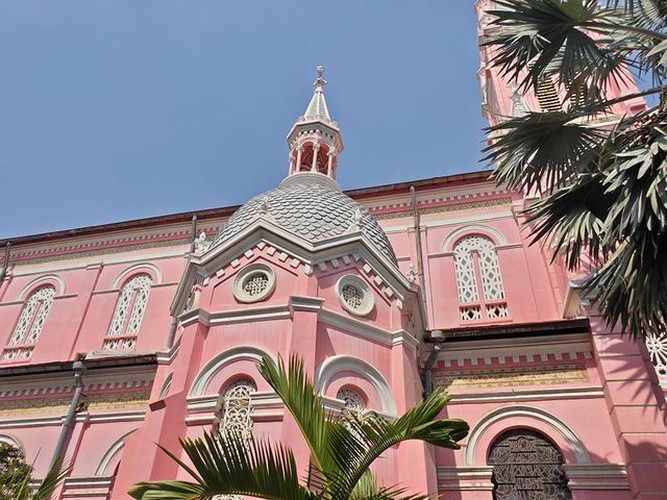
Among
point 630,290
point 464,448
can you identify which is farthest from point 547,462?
point 630,290

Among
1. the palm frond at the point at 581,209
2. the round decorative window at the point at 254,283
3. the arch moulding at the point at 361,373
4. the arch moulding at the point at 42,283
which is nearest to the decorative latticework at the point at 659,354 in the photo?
the palm frond at the point at 581,209

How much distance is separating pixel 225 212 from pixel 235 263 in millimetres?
7987

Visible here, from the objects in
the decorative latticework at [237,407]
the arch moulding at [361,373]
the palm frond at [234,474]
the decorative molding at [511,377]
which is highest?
the decorative molding at [511,377]

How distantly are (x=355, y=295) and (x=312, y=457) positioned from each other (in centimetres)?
531

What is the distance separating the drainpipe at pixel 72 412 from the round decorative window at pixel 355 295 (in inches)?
275

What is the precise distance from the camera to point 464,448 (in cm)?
1047

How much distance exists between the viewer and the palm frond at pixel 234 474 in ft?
14.8

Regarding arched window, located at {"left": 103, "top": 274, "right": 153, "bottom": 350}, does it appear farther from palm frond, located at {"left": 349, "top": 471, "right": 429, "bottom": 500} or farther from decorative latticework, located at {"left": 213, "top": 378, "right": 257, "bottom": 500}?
palm frond, located at {"left": 349, "top": 471, "right": 429, "bottom": 500}

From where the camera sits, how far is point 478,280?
14984 millimetres

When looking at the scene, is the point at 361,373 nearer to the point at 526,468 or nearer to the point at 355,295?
the point at 355,295

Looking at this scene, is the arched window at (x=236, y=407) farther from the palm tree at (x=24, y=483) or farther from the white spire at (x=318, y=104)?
the white spire at (x=318, y=104)

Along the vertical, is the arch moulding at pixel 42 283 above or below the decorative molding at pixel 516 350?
above

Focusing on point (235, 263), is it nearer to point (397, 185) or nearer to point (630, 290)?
point (630, 290)

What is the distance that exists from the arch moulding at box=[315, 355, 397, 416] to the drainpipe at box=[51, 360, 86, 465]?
7.11m
